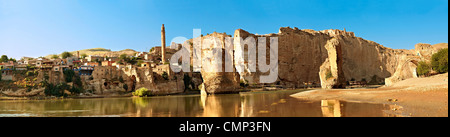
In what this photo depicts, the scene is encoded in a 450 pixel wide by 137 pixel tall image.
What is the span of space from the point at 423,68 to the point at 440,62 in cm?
278

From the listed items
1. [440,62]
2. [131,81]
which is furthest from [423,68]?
[131,81]

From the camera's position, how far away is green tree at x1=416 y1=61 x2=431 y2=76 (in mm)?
34841

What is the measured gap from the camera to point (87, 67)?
52.6 m

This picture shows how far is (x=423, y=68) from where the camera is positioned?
35.6 metres

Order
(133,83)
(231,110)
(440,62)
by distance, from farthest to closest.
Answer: (133,83) → (440,62) → (231,110)

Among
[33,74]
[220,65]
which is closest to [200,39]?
[220,65]

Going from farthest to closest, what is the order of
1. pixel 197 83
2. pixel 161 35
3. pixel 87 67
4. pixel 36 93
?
1. pixel 161 35
2. pixel 197 83
3. pixel 87 67
4. pixel 36 93

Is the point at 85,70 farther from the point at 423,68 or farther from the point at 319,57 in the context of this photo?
the point at 319,57

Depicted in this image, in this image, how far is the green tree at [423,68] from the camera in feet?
114

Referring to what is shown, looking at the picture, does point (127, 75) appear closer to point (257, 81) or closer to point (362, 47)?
point (257, 81)

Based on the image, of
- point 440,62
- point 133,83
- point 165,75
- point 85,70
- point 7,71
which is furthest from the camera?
point 85,70

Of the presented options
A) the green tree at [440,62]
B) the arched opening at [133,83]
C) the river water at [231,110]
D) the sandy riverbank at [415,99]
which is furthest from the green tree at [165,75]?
the green tree at [440,62]
